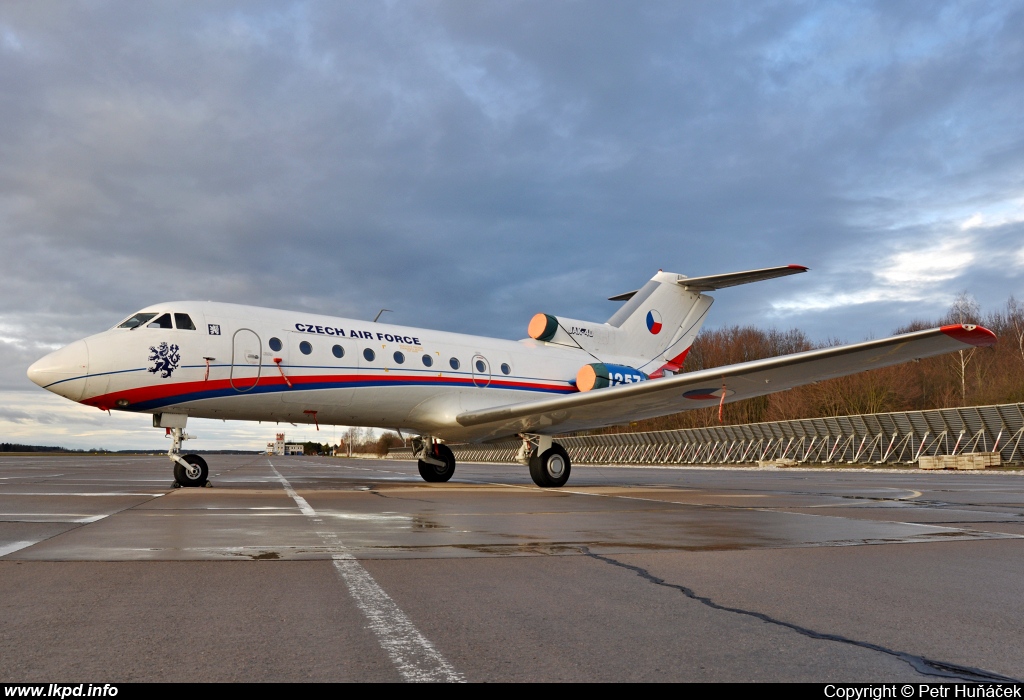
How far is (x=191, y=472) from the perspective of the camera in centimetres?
1578

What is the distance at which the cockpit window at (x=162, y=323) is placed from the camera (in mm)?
15031

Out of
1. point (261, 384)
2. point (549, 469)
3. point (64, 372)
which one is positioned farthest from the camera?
point (549, 469)

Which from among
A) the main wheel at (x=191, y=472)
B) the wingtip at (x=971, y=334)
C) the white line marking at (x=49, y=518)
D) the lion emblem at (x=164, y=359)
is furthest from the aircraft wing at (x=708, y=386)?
the white line marking at (x=49, y=518)

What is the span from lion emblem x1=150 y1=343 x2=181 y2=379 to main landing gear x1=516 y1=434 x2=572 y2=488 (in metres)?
7.64

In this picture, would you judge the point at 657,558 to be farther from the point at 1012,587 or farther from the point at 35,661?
the point at 35,661

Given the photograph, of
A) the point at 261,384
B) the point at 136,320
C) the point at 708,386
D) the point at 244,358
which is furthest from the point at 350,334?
the point at 708,386

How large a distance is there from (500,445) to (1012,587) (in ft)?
54.1

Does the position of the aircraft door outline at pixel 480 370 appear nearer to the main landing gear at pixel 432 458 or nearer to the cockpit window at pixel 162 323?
the main landing gear at pixel 432 458

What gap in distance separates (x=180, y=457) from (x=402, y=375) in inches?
194

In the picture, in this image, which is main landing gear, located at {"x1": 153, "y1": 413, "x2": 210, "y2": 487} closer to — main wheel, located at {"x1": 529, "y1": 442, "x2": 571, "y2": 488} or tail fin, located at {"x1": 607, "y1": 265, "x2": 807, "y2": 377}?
main wheel, located at {"x1": 529, "y1": 442, "x2": 571, "y2": 488}

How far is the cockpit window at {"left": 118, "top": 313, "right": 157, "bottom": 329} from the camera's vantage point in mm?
14984

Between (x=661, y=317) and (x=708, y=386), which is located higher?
(x=661, y=317)

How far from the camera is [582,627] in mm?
3791

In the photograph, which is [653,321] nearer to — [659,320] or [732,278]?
[659,320]
